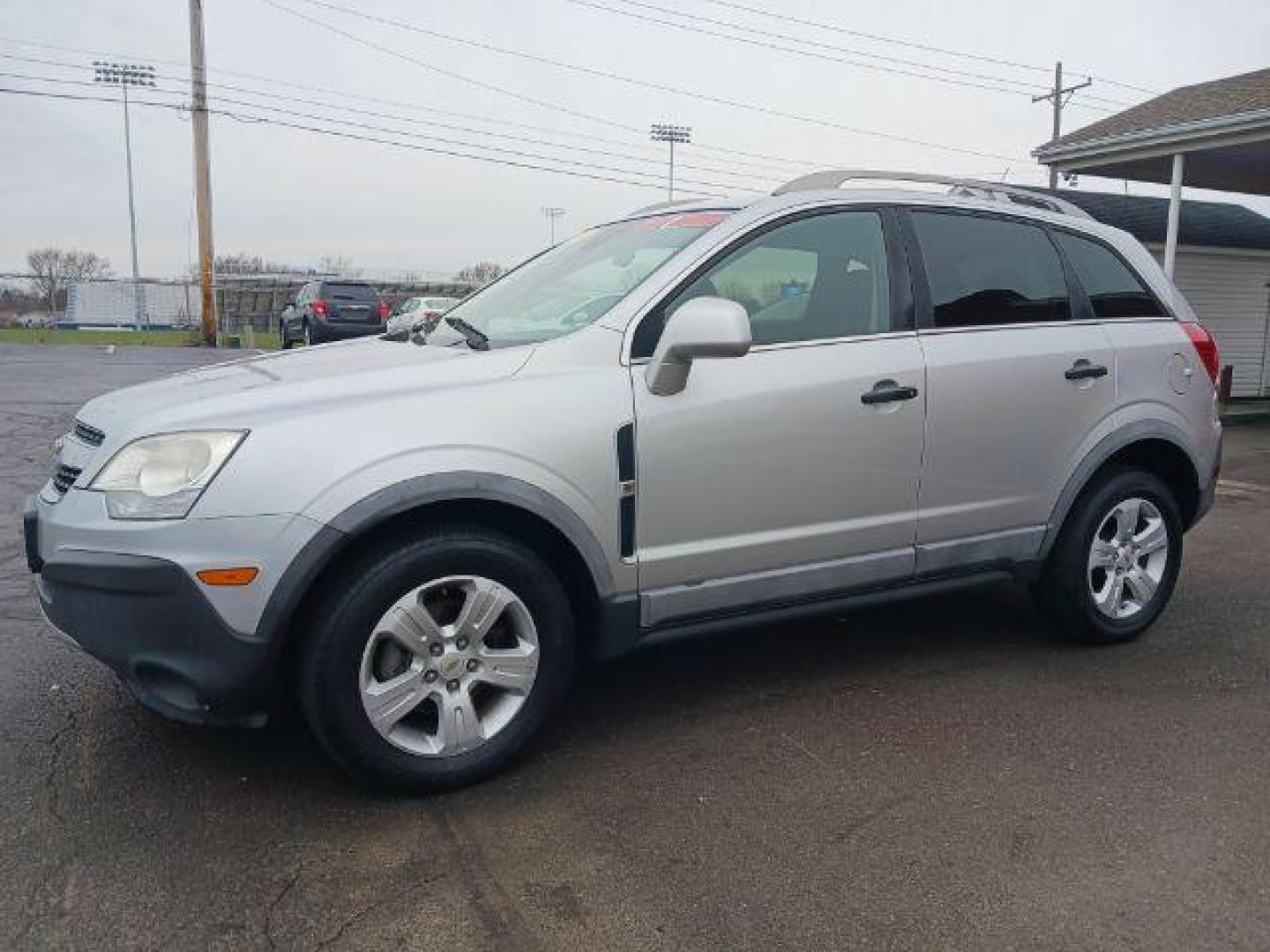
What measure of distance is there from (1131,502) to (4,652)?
457 cm

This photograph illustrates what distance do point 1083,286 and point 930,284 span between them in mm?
881

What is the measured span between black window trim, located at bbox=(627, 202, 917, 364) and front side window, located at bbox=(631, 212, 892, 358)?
1 centimetres

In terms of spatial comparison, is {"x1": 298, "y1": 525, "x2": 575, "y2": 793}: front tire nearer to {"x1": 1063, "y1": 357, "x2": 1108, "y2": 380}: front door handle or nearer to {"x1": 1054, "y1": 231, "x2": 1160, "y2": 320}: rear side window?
{"x1": 1063, "y1": 357, "x2": 1108, "y2": 380}: front door handle

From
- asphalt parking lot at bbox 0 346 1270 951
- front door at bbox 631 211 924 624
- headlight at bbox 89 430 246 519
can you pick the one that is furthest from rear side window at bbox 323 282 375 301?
headlight at bbox 89 430 246 519

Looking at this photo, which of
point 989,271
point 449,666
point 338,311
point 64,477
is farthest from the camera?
point 338,311

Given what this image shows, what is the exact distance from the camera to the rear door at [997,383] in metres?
3.86

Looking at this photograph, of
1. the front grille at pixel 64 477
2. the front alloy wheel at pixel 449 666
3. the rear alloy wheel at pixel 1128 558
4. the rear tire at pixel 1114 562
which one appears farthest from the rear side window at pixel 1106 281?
the front grille at pixel 64 477

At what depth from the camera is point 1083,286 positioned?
4348 millimetres

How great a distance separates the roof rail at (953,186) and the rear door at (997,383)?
178 mm

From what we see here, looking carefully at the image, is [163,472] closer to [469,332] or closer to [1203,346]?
[469,332]

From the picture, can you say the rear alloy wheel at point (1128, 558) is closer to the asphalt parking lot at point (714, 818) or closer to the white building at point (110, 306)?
the asphalt parking lot at point (714, 818)

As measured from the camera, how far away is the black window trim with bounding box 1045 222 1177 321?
4.33m

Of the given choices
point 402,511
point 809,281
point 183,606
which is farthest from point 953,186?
point 183,606

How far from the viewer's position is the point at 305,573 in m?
2.75
